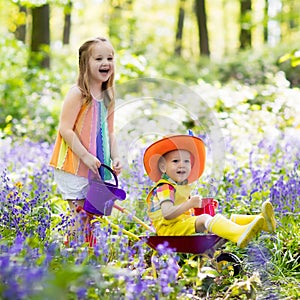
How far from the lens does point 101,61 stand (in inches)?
159

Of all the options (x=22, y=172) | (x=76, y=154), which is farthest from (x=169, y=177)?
(x=22, y=172)

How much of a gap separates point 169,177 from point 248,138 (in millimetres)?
3819

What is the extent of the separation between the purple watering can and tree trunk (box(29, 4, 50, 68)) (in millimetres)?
8429

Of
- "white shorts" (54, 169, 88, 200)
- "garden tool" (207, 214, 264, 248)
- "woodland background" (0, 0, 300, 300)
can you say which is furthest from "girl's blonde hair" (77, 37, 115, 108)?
"garden tool" (207, 214, 264, 248)

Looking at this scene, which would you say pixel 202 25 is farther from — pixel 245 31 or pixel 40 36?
pixel 40 36

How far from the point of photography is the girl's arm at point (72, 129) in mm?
3914

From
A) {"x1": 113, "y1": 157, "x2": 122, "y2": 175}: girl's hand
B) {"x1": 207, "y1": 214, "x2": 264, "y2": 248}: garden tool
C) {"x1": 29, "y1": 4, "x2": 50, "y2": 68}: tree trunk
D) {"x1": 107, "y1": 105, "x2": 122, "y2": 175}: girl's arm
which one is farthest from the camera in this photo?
{"x1": 29, "y1": 4, "x2": 50, "y2": 68}: tree trunk

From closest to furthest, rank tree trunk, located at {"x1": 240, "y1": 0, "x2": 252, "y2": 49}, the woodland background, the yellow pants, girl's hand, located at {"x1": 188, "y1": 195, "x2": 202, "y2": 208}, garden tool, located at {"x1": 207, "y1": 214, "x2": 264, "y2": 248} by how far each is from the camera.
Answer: the woodland background → garden tool, located at {"x1": 207, "y1": 214, "x2": 264, "y2": 248} → girl's hand, located at {"x1": 188, "y1": 195, "x2": 202, "y2": 208} → the yellow pants → tree trunk, located at {"x1": 240, "y1": 0, "x2": 252, "y2": 49}

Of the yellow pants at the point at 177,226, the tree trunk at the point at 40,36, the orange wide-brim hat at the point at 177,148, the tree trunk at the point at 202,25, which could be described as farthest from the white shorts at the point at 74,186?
the tree trunk at the point at 202,25

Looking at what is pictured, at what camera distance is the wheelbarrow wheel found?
145 inches

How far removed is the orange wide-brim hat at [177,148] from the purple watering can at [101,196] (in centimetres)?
24

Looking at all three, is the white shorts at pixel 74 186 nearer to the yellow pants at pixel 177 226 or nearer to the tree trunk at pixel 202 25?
the yellow pants at pixel 177 226

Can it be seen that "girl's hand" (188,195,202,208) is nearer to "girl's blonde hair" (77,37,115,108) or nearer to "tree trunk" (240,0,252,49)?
"girl's blonde hair" (77,37,115,108)

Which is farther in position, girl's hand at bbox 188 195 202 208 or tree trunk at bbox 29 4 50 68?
tree trunk at bbox 29 4 50 68
